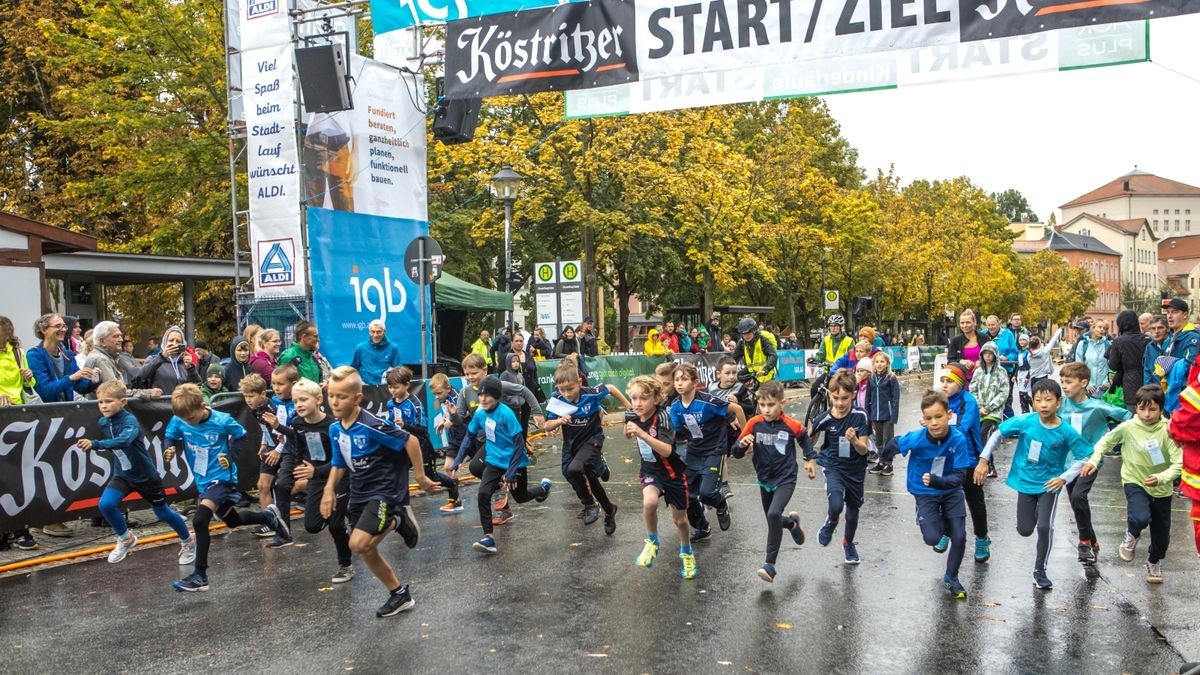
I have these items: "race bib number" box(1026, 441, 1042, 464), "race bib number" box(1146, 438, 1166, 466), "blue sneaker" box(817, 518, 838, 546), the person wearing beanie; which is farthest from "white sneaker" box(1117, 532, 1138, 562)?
the person wearing beanie

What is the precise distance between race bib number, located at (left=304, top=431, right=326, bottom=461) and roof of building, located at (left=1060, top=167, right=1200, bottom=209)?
7879 inches

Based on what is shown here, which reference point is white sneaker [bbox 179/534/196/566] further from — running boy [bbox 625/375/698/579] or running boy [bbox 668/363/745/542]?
running boy [bbox 668/363/745/542]

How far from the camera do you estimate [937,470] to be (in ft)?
24.3

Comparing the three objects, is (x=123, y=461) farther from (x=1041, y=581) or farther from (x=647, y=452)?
(x=1041, y=581)

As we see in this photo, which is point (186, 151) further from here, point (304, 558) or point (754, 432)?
point (754, 432)

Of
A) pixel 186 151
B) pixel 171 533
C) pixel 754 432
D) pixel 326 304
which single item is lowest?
pixel 171 533

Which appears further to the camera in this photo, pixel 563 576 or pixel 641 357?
pixel 641 357

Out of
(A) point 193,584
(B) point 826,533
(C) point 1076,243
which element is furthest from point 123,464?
(C) point 1076,243

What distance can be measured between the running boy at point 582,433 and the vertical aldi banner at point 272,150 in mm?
7853

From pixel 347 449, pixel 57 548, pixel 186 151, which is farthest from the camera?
pixel 186 151

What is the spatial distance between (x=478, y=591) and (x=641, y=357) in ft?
52.6

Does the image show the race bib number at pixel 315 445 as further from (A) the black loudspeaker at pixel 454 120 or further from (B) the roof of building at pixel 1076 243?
(B) the roof of building at pixel 1076 243

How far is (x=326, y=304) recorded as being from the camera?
16391 mm

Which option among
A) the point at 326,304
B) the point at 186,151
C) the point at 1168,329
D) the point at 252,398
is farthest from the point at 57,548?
the point at 186,151
